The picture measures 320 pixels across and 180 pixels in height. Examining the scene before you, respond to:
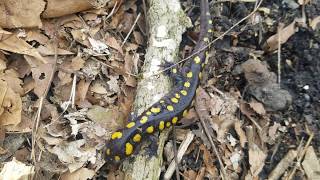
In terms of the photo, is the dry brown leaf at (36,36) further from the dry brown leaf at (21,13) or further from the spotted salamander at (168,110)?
the spotted salamander at (168,110)

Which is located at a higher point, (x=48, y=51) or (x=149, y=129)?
(x=48, y=51)

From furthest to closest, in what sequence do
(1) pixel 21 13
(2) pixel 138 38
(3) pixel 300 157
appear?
1. (2) pixel 138 38
2. (3) pixel 300 157
3. (1) pixel 21 13

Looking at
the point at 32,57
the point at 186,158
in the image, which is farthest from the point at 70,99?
the point at 186,158

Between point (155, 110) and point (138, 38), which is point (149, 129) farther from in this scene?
point (138, 38)

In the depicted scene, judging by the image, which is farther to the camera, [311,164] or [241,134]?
[241,134]

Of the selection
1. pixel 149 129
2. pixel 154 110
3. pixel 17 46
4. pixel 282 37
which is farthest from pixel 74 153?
pixel 282 37

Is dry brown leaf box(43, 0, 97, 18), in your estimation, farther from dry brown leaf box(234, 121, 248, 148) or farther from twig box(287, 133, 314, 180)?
twig box(287, 133, 314, 180)

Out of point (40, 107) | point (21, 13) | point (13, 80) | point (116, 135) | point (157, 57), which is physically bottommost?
point (116, 135)
